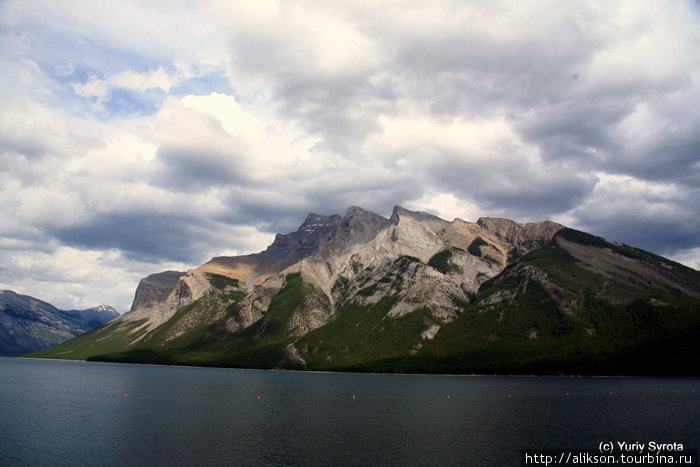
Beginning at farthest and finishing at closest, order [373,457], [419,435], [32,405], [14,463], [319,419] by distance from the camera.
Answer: [32,405] < [319,419] < [419,435] < [373,457] < [14,463]

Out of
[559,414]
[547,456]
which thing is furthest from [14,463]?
[559,414]

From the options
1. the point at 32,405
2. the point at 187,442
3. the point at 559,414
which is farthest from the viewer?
the point at 32,405

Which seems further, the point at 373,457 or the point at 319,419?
the point at 319,419

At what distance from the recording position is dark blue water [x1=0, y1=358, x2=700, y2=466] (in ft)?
249

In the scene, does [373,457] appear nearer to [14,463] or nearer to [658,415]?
[14,463]

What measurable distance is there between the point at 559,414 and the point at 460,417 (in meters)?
27.8

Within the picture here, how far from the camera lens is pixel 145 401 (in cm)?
14462

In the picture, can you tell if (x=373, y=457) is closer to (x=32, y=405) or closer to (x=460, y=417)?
(x=460, y=417)

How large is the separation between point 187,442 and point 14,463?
25822 mm

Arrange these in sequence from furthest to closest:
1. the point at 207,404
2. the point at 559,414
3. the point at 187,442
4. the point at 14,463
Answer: the point at 207,404, the point at 559,414, the point at 187,442, the point at 14,463

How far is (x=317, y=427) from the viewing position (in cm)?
10200

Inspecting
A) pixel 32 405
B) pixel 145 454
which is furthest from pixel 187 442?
pixel 32 405

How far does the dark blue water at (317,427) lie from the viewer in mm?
75981

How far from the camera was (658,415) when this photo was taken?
118 m
